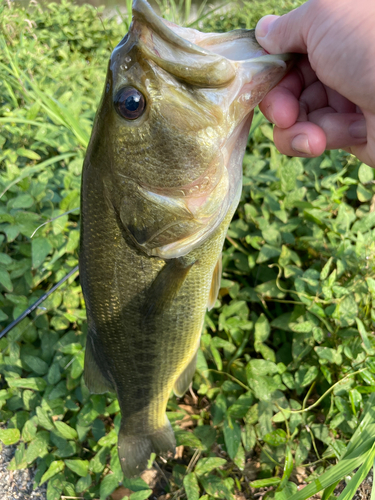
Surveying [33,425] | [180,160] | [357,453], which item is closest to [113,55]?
[180,160]

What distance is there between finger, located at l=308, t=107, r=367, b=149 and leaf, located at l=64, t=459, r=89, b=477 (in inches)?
79.1

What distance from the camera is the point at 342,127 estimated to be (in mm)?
1510

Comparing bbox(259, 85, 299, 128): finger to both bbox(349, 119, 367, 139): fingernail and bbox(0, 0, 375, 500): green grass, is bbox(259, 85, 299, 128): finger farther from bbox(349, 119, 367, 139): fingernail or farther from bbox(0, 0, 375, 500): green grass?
bbox(0, 0, 375, 500): green grass

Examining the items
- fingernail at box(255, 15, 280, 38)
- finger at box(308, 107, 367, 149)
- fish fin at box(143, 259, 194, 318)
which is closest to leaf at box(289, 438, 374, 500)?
fish fin at box(143, 259, 194, 318)

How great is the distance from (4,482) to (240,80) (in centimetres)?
258

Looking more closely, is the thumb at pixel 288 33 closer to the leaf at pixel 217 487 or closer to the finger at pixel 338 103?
the finger at pixel 338 103

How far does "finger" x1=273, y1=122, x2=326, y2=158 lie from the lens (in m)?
1.43

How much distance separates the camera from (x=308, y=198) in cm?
230

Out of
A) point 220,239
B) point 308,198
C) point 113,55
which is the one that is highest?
point 113,55

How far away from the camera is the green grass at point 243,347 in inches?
69.4

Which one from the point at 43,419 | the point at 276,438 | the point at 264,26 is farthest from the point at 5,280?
the point at 264,26

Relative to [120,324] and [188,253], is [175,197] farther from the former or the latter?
[120,324]

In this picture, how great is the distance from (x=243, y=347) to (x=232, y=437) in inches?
21.4

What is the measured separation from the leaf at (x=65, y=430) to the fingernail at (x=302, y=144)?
181cm
